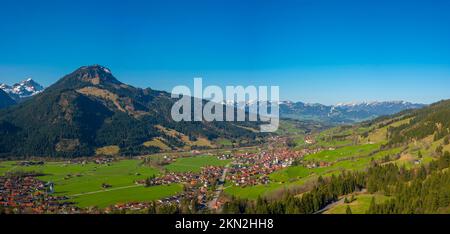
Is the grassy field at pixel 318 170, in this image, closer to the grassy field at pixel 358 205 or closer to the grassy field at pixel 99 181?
the grassy field at pixel 99 181

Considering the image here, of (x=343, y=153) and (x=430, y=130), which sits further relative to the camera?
(x=343, y=153)

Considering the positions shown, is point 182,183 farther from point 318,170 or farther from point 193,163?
point 193,163

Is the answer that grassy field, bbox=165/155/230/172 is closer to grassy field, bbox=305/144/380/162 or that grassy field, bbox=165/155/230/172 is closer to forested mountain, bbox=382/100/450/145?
grassy field, bbox=305/144/380/162

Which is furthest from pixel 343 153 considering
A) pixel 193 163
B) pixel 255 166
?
pixel 193 163

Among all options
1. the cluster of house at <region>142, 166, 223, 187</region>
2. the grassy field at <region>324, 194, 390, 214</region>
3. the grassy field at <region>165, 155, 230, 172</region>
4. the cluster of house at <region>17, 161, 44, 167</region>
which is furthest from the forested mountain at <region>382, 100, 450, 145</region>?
the cluster of house at <region>17, 161, 44, 167</region>

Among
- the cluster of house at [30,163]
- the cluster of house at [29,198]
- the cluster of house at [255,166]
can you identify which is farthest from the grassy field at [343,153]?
the cluster of house at [30,163]
